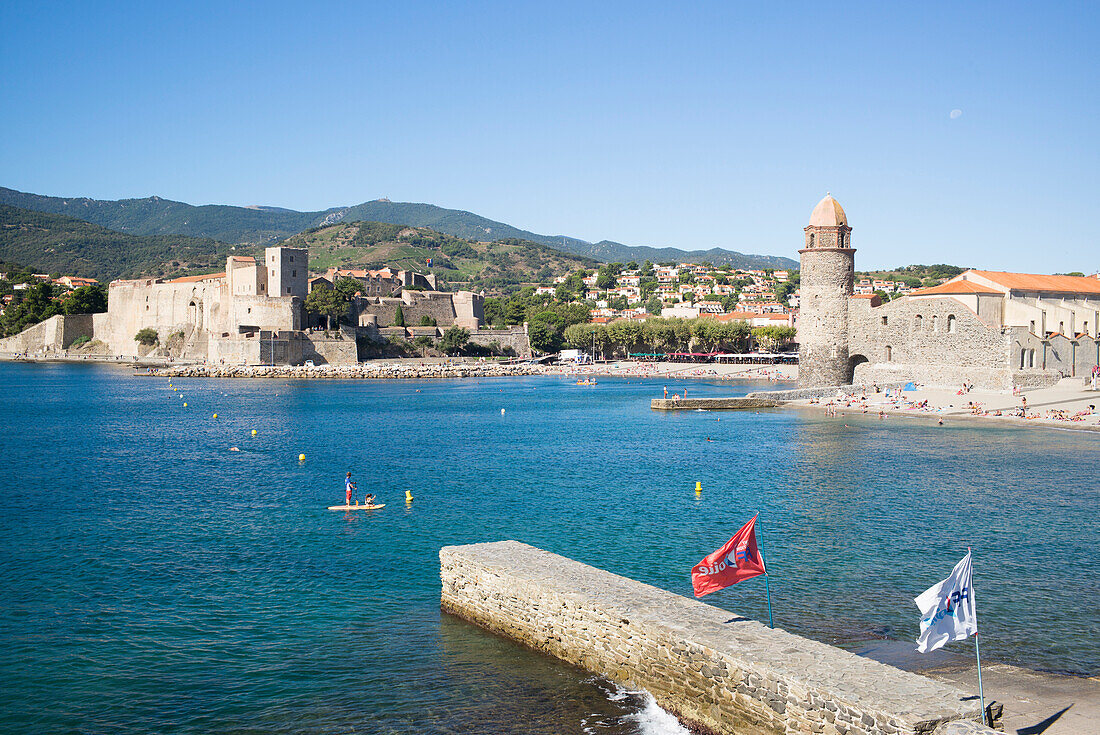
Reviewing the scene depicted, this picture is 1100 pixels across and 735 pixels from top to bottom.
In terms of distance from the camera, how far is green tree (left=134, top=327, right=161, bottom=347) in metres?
72.9

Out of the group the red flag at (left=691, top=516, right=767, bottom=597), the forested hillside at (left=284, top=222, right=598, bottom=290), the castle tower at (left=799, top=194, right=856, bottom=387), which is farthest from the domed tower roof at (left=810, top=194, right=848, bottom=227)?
the forested hillside at (left=284, top=222, right=598, bottom=290)

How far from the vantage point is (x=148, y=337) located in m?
72.9

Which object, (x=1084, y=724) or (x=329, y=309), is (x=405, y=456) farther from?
(x=329, y=309)

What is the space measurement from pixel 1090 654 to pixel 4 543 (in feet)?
48.0

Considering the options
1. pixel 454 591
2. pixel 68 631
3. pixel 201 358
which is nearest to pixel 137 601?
pixel 68 631

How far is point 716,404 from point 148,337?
5465 centimetres

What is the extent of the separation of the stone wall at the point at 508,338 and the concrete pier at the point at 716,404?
39.5 meters

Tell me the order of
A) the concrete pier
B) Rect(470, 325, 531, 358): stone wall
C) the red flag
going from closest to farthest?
the red flag
the concrete pier
Rect(470, 325, 531, 358): stone wall

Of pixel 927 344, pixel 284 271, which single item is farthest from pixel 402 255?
pixel 927 344

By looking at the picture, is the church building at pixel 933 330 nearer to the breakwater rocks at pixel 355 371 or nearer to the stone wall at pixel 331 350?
the breakwater rocks at pixel 355 371

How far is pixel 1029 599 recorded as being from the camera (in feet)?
34.1

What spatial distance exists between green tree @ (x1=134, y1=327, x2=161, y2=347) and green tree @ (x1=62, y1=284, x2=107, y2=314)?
1123cm

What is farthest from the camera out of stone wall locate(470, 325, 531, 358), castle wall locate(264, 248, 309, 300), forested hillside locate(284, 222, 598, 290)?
forested hillside locate(284, 222, 598, 290)

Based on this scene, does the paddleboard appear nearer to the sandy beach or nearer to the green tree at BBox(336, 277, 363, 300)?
the sandy beach
